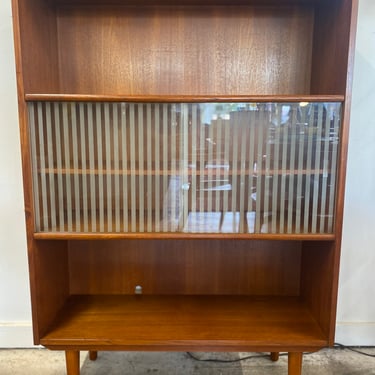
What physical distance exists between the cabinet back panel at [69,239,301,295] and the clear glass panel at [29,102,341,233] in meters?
0.34

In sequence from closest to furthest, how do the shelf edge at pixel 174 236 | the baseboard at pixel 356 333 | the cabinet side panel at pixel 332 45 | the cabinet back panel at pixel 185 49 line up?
the cabinet side panel at pixel 332 45, the shelf edge at pixel 174 236, the cabinet back panel at pixel 185 49, the baseboard at pixel 356 333

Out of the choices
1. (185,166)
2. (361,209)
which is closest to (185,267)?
(185,166)

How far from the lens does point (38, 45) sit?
124 centimetres

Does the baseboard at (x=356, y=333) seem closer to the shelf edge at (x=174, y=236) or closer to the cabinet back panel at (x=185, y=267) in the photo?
the cabinet back panel at (x=185, y=267)

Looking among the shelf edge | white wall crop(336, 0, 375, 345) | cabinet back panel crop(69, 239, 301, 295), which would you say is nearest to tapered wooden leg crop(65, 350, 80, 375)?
cabinet back panel crop(69, 239, 301, 295)

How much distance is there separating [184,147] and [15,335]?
4.66 ft

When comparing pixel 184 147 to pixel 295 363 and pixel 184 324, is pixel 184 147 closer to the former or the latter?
pixel 184 324

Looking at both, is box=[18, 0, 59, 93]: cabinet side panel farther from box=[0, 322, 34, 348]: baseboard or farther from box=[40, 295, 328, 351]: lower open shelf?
box=[0, 322, 34, 348]: baseboard

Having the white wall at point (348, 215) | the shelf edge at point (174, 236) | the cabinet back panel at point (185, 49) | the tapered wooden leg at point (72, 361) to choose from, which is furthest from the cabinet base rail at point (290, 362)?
the cabinet back panel at point (185, 49)

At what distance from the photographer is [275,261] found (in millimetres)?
1552

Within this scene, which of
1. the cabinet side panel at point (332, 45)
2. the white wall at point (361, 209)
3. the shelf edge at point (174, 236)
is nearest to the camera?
the cabinet side panel at point (332, 45)

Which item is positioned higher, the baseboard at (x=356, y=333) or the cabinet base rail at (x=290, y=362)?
the cabinet base rail at (x=290, y=362)

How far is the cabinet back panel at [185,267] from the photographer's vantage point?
5.08 feet

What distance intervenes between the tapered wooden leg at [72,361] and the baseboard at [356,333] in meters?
1.32
